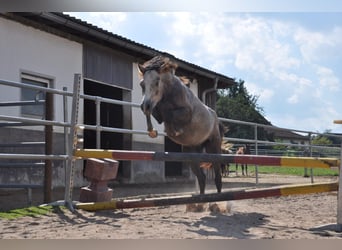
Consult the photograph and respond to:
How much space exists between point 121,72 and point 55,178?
9.46 ft

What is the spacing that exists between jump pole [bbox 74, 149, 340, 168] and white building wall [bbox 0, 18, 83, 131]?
115 inches

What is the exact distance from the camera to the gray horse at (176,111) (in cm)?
375

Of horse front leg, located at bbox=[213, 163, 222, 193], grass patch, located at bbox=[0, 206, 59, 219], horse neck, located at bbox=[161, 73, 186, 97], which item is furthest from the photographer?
horse front leg, located at bbox=[213, 163, 222, 193]

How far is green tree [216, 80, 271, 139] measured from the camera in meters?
10.6

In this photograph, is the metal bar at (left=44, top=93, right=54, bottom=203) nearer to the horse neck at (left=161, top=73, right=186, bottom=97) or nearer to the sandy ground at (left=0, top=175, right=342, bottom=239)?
the sandy ground at (left=0, top=175, right=342, bottom=239)


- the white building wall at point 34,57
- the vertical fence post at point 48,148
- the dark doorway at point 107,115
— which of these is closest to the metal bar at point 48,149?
the vertical fence post at point 48,148

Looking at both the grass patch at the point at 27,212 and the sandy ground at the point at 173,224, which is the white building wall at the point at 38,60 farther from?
the grass patch at the point at 27,212

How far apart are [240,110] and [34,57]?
6.46 meters

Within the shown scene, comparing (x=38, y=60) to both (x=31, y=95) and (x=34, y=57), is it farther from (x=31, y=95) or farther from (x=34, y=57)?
(x=31, y=95)

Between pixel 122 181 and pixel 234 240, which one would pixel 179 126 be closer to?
pixel 234 240

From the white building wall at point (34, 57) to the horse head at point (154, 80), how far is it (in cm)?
311

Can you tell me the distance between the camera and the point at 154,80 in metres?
3.75

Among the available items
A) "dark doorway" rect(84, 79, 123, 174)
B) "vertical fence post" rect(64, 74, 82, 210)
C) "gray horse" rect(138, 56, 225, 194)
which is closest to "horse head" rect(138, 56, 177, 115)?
"gray horse" rect(138, 56, 225, 194)

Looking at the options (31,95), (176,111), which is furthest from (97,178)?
(31,95)
